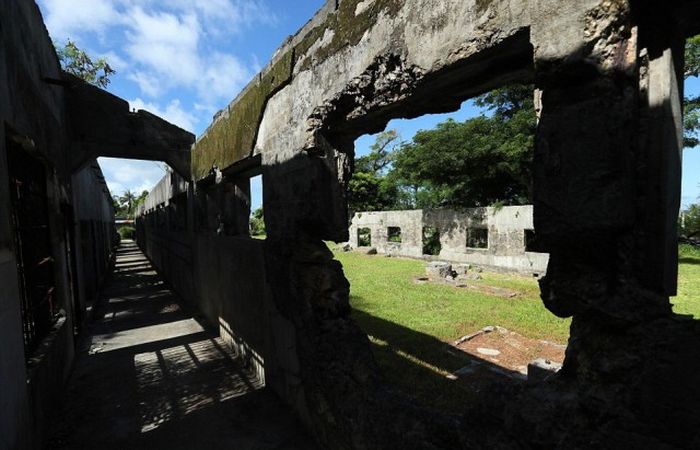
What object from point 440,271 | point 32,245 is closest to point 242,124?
point 32,245

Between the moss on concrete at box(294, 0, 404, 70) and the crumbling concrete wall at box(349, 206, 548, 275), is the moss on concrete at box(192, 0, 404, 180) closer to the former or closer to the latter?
the moss on concrete at box(294, 0, 404, 70)

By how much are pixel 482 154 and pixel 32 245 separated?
14.0 meters

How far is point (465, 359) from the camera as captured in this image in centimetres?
489

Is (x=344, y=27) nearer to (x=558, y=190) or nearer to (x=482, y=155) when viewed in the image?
(x=558, y=190)

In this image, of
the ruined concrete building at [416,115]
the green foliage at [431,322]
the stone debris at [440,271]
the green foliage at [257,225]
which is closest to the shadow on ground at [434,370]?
the green foliage at [431,322]

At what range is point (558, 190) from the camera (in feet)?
5.05

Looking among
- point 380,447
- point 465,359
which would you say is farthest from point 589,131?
point 465,359

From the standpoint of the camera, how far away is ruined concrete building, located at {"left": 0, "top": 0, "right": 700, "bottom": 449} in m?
1.42

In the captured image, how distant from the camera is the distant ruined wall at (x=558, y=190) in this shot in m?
1.41

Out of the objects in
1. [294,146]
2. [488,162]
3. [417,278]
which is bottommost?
[417,278]

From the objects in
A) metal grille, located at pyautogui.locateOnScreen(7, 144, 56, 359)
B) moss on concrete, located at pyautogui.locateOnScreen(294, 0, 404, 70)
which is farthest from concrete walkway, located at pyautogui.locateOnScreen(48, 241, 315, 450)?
moss on concrete, located at pyautogui.locateOnScreen(294, 0, 404, 70)

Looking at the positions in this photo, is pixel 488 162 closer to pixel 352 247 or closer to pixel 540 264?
pixel 540 264

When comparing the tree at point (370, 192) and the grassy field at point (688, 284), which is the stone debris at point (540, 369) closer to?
the grassy field at point (688, 284)

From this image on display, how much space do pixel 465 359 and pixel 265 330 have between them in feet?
8.91
